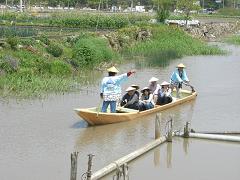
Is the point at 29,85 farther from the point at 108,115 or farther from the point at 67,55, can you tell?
the point at 67,55

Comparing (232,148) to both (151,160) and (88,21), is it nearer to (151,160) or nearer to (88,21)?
(151,160)

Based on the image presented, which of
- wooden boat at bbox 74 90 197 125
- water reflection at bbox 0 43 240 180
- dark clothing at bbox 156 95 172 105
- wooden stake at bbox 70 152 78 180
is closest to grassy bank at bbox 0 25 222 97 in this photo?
water reflection at bbox 0 43 240 180

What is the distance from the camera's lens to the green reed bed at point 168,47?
123 feet

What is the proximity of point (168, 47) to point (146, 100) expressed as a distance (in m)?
24.2

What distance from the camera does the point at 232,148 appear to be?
1309 cm

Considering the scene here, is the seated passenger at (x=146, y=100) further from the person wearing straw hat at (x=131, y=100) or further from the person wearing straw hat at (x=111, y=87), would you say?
the person wearing straw hat at (x=111, y=87)

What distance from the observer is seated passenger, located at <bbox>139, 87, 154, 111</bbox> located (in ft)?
53.4

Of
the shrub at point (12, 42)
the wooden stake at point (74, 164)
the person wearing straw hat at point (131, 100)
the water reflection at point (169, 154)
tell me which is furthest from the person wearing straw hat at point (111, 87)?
the shrub at point (12, 42)

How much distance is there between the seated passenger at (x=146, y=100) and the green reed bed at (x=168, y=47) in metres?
18.1

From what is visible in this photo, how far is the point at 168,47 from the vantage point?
40.2 metres

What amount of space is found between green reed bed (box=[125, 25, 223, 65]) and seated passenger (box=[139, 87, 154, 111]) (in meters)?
18.1

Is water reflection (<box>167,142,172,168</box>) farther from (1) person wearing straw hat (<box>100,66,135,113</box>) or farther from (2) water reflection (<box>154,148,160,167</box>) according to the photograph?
(1) person wearing straw hat (<box>100,66,135,113</box>)

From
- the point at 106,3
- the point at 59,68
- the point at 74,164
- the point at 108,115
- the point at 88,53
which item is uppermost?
the point at 106,3

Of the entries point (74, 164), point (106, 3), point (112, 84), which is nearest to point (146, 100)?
point (112, 84)
